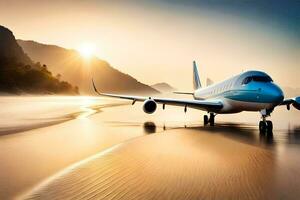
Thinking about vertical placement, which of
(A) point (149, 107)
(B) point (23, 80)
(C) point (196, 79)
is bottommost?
(A) point (149, 107)

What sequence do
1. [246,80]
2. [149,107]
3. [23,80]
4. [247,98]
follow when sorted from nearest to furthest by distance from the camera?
[247,98] < [246,80] < [149,107] < [23,80]

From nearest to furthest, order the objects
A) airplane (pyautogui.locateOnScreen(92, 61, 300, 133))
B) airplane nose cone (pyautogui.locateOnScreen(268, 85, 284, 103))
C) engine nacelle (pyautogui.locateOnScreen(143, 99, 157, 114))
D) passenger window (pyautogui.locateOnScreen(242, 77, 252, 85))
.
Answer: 1. airplane nose cone (pyautogui.locateOnScreen(268, 85, 284, 103))
2. airplane (pyautogui.locateOnScreen(92, 61, 300, 133))
3. passenger window (pyautogui.locateOnScreen(242, 77, 252, 85))
4. engine nacelle (pyautogui.locateOnScreen(143, 99, 157, 114))

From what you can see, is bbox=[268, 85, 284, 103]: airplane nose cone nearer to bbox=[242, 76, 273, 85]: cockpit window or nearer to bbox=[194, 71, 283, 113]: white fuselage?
bbox=[194, 71, 283, 113]: white fuselage

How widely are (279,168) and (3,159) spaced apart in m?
6.70

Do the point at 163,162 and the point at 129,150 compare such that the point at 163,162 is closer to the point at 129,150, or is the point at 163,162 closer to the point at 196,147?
the point at 129,150

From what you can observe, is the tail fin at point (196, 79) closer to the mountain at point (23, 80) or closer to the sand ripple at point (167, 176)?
the sand ripple at point (167, 176)

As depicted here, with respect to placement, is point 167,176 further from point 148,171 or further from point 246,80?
point 246,80

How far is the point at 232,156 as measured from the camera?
361 inches

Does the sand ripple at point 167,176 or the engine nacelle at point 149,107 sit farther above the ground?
the engine nacelle at point 149,107

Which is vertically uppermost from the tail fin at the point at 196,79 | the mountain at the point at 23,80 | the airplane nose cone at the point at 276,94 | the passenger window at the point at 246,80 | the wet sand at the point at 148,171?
the mountain at the point at 23,80

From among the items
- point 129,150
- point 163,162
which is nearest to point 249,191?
point 163,162

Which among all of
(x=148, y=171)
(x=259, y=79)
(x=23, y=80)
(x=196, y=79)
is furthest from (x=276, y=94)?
(x=23, y=80)

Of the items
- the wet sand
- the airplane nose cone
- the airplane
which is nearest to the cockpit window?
the airplane

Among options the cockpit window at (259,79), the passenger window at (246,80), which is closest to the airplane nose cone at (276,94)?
the cockpit window at (259,79)
